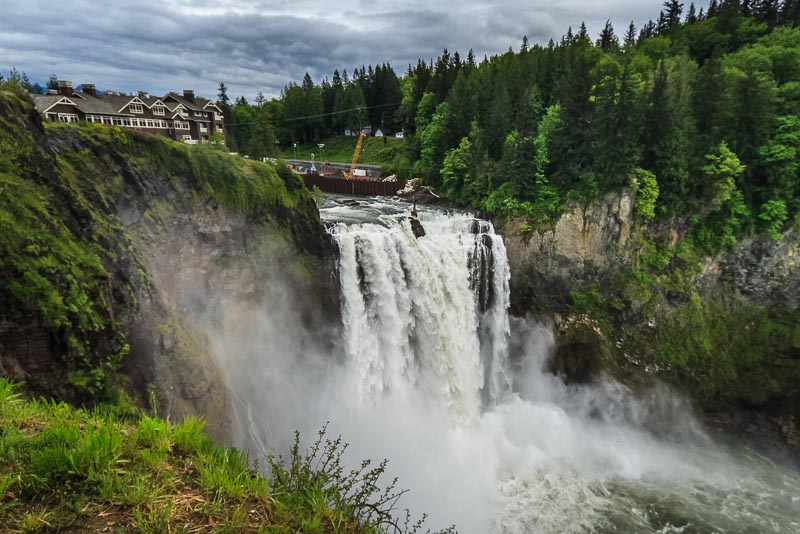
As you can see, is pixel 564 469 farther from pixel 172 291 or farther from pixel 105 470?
pixel 105 470

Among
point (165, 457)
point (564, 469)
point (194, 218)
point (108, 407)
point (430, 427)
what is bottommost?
point (564, 469)

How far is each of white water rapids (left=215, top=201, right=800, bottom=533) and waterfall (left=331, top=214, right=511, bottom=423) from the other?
2.9 inches

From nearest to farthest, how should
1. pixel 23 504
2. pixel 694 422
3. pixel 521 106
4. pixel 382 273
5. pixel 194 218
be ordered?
pixel 23 504
pixel 194 218
pixel 382 273
pixel 694 422
pixel 521 106

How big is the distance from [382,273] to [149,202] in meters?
9.99

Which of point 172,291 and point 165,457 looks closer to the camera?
point 165,457

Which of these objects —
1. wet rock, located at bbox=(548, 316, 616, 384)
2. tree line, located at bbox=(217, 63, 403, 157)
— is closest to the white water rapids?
wet rock, located at bbox=(548, 316, 616, 384)

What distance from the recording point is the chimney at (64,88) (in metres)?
31.5

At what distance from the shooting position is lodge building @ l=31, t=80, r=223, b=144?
31.6 meters

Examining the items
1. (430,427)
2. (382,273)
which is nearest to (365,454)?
(430,427)

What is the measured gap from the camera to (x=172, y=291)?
16.4 metres

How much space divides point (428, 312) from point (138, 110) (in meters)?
32.6

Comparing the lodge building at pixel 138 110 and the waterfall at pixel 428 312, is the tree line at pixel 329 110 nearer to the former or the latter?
the lodge building at pixel 138 110

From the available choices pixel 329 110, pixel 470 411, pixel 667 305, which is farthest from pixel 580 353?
pixel 329 110

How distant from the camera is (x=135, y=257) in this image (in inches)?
581
